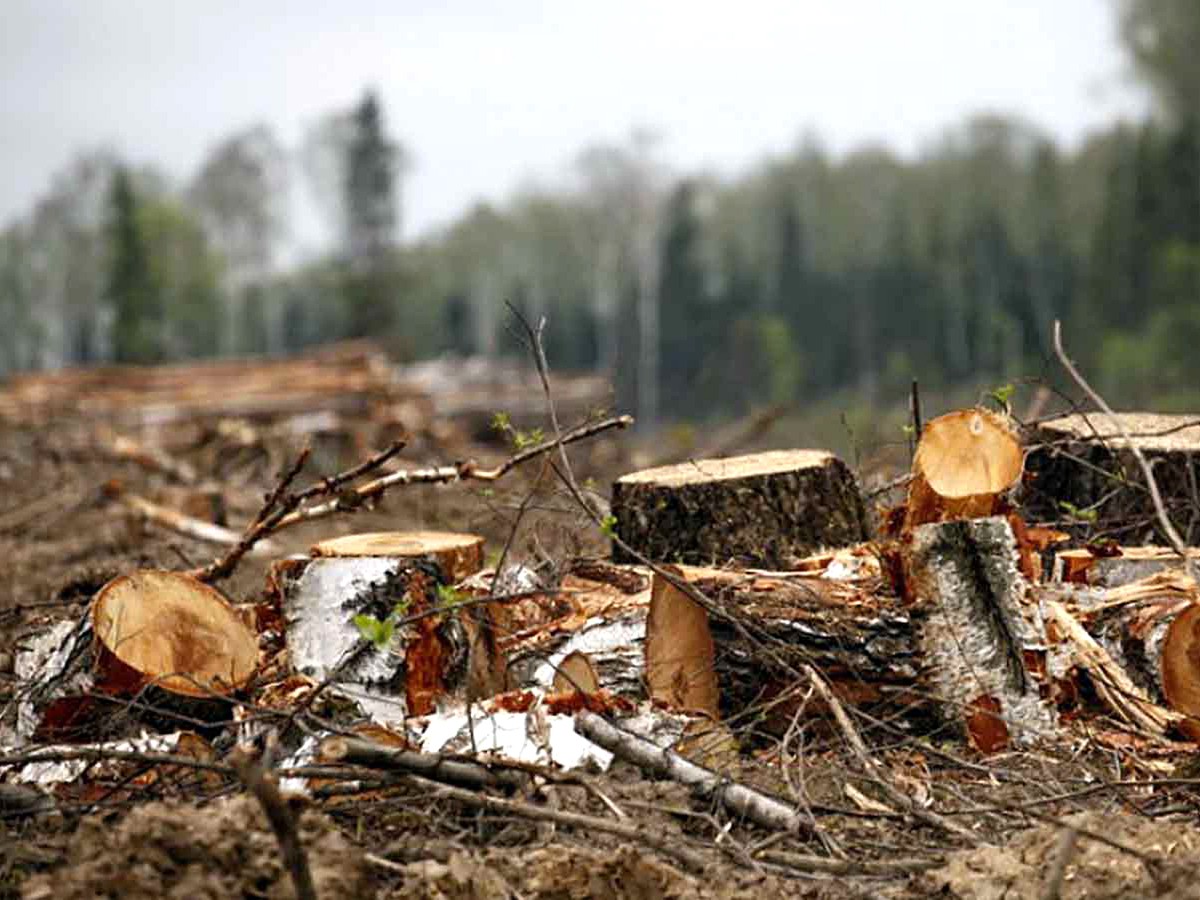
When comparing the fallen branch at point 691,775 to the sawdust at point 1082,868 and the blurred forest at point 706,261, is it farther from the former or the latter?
the blurred forest at point 706,261

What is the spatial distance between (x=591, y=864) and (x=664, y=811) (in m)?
0.42

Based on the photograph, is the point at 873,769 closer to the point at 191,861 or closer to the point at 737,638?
the point at 737,638

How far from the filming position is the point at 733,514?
5512 mm

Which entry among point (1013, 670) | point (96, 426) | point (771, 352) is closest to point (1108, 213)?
point (771, 352)

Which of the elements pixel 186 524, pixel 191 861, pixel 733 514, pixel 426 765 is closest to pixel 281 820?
pixel 191 861

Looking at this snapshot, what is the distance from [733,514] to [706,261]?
55.5 meters

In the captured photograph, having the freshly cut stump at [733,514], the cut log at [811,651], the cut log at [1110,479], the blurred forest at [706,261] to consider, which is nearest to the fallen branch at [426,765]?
the cut log at [811,651]

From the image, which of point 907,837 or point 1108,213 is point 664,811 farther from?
point 1108,213

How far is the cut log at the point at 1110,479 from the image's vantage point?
19.3ft

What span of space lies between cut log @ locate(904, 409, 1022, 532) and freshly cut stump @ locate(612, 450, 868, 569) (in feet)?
1.85

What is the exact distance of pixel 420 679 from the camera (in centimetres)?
473

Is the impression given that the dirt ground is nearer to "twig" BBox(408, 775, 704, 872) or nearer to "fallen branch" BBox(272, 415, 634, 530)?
"twig" BBox(408, 775, 704, 872)

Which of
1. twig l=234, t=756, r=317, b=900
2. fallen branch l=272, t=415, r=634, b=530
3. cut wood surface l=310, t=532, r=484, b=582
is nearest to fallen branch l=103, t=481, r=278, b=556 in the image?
fallen branch l=272, t=415, r=634, b=530

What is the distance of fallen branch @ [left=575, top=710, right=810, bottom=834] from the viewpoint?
3877 mm
